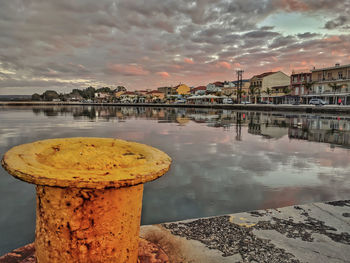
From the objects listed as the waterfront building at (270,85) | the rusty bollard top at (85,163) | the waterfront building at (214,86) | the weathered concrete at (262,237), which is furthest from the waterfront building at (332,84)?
the rusty bollard top at (85,163)

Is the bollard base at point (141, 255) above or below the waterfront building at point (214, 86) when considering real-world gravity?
below

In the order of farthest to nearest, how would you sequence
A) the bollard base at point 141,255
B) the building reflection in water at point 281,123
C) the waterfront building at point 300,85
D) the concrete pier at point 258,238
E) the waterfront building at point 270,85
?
the waterfront building at point 270,85
the waterfront building at point 300,85
the building reflection in water at point 281,123
the concrete pier at point 258,238
the bollard base at point 141,255

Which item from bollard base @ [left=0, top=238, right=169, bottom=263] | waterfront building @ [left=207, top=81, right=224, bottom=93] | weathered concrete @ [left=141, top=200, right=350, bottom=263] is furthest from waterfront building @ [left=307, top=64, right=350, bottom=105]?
bollard base @ [left=0, top=238, right=169, bottom=263]

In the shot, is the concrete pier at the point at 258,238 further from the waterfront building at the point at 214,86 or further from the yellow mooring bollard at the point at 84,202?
the waterfront building at the point at 214,86

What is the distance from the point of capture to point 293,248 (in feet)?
7.64

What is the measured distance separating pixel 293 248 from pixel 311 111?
119ft

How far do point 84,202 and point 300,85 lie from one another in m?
65.9

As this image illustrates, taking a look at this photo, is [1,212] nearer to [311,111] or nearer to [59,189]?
[59,189]

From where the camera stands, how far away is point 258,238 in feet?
8.15

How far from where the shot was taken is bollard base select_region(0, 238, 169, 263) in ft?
6.65

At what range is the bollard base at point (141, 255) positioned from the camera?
2.03 meters

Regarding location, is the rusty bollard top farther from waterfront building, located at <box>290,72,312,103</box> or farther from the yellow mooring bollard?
waterfront building, located at <box>290,72,312,103</box>

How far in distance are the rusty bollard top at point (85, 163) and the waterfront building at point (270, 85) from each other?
68.0m

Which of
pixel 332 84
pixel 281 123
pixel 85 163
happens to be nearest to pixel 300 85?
pixel 332 84
